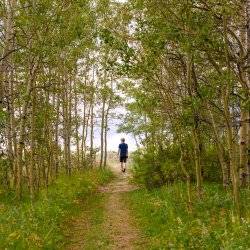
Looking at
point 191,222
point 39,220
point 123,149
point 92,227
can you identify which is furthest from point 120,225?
point 123,149

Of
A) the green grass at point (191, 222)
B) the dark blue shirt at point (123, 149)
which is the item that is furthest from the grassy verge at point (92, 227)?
the dark blue shirt at point (123, 149)

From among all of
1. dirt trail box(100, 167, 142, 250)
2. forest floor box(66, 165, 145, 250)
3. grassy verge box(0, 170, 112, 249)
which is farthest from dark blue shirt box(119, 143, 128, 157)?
grassy verge box(0, 170, 112, 249)

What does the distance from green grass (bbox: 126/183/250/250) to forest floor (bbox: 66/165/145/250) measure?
A: 1.42 feet

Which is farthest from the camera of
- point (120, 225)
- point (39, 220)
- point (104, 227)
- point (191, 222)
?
point (120, 225)

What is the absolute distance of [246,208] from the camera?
12758mm

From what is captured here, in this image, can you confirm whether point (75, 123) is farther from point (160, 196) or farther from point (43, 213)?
point (43, 213)

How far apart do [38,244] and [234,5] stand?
805 centimetres

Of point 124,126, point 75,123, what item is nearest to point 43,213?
point 75,123

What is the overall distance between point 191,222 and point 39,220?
14.9 feet

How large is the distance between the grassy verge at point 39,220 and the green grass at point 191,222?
263cm

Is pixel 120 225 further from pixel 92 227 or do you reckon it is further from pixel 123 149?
pixel 123 149

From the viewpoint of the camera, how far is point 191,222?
1276 cm

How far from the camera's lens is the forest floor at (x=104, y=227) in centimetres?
1291

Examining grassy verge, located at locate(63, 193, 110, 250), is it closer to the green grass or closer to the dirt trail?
the dirt trail
